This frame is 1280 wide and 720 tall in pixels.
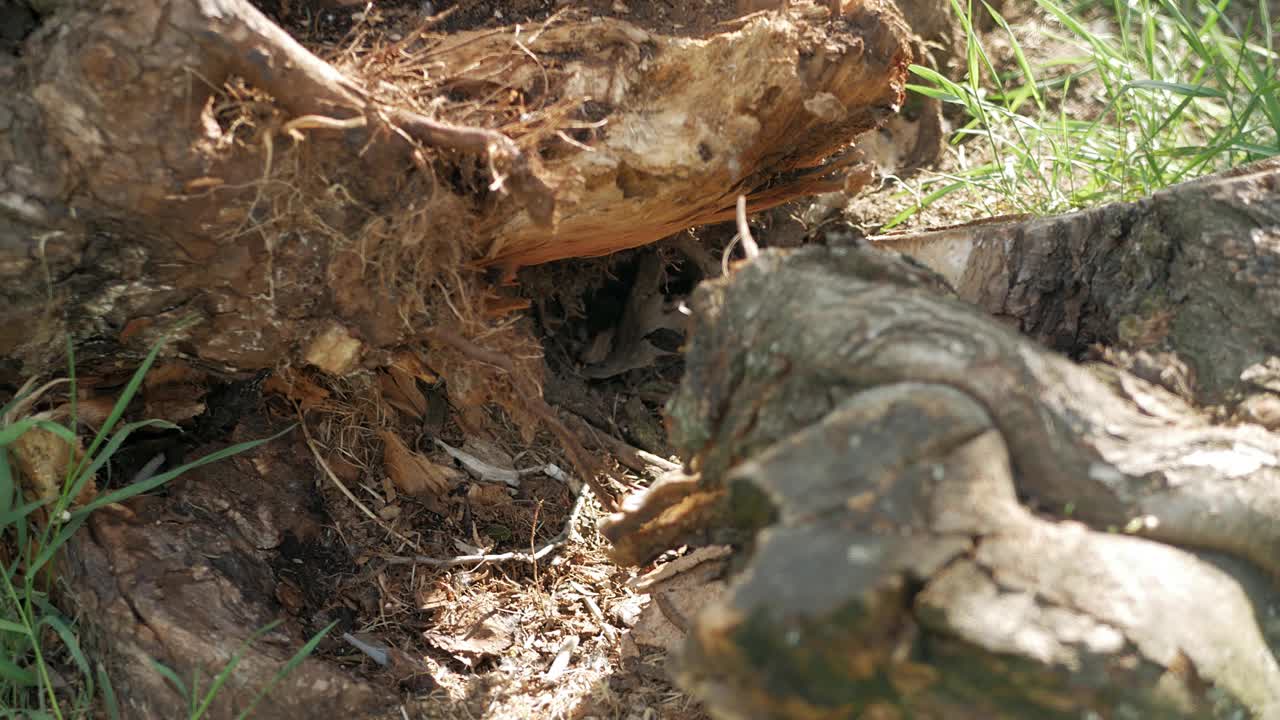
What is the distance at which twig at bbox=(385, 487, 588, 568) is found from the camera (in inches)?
87.7

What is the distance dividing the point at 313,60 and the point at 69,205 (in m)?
0.51

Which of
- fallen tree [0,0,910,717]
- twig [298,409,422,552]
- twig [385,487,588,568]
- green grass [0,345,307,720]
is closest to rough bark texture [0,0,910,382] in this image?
fallen tree [0,0,910,717]

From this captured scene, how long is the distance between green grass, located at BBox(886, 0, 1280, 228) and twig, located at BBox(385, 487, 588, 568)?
4.53 feet

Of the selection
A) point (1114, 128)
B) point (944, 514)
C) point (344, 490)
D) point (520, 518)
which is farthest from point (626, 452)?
point (1114, 128)

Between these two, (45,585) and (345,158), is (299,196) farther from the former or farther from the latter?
(45,585)

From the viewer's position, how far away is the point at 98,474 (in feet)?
7.07

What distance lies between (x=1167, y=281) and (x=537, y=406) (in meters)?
1.31

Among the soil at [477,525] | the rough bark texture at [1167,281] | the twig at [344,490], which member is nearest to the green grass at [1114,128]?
the rough bark texture at [1167,281]

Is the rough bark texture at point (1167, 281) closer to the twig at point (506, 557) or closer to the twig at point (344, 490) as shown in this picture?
the twig at point (506, 557)

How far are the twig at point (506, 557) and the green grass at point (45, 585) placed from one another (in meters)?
0.40

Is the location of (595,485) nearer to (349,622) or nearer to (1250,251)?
(349,622)

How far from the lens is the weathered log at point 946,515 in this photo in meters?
1.13

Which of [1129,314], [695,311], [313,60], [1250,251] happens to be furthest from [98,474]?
[1250,251]

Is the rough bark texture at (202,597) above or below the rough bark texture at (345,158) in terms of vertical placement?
below
